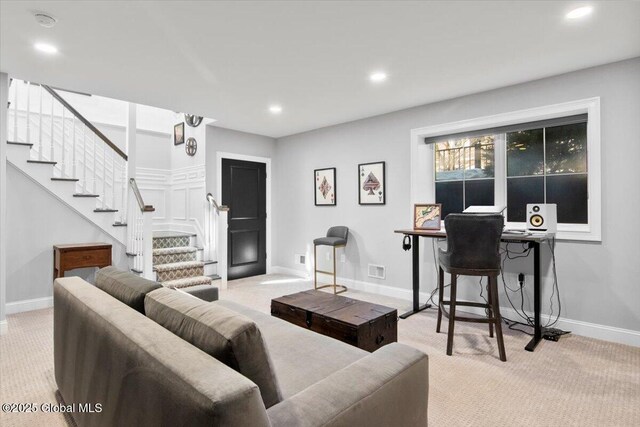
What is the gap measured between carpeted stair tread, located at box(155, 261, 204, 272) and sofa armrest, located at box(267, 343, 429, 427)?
3.71 metres

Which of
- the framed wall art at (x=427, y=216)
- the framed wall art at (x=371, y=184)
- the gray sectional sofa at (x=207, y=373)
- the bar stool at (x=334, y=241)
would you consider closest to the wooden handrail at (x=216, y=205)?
the bar stool at (x=334, y=241)

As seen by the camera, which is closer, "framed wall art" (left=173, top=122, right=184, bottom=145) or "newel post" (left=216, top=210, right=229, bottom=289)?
"newel post" (left=216, top=210, right=229, bottom=289)

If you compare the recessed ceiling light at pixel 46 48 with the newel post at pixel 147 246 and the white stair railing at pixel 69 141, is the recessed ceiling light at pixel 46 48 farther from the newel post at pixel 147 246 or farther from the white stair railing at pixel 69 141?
the newel post at pixel 147 246

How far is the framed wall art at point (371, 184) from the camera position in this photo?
4.49 meters

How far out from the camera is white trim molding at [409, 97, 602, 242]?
9.73 ft

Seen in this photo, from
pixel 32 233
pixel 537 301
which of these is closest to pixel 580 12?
pixel 537 301

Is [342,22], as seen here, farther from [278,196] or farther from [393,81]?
[278,196]

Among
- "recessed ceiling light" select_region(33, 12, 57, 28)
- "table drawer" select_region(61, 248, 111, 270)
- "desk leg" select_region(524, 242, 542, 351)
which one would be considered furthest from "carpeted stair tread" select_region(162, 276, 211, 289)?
"desk leg" select_region(524, 242, 542, 351)

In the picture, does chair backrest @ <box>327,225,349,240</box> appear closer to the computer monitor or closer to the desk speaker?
the computer monitor

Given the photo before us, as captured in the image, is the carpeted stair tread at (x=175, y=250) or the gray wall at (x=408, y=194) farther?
the carpeted stair tread at (x=175, y=250)

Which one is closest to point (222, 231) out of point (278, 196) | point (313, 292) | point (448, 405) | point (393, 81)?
point (278, 196)

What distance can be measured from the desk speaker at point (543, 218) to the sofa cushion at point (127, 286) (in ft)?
10.2

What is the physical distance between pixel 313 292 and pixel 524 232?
1.99 m

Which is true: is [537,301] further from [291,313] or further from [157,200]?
[157,200]
